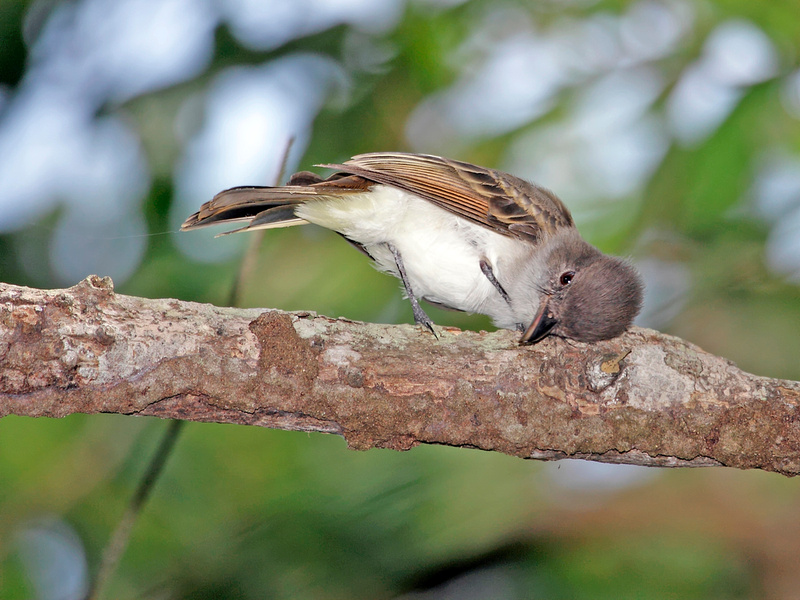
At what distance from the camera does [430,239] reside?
13.2 ft

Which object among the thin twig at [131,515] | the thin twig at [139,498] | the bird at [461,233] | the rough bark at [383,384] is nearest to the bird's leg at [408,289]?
the bird at [461,233]

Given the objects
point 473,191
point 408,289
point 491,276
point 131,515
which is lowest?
point 131,515

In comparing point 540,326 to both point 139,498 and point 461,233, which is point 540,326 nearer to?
point 461,233

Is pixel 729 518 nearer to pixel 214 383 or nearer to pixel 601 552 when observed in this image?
pixel 601 552

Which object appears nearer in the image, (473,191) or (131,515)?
(131,515)

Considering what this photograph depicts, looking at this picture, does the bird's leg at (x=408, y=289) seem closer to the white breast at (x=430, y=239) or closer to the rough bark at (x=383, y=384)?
the white breast at (x=430, y=239)

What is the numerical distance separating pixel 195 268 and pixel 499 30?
236cm

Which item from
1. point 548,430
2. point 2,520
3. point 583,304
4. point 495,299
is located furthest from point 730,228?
point 2,520

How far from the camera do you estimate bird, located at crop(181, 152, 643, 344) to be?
3783 millimetres

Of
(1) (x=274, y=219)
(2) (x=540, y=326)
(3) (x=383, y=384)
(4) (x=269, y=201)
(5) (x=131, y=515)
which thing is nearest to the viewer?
(3) (x=383, y=384)

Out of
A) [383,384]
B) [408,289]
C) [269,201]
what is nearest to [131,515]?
[383,384]

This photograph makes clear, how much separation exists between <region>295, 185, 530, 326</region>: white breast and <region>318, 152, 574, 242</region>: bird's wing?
0.39ft

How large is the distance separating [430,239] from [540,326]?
3.04ft

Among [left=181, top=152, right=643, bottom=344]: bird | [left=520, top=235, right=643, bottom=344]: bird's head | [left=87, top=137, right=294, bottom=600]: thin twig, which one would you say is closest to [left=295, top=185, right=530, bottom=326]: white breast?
[left=181, top=152, right=643, bottom=344]: bird
